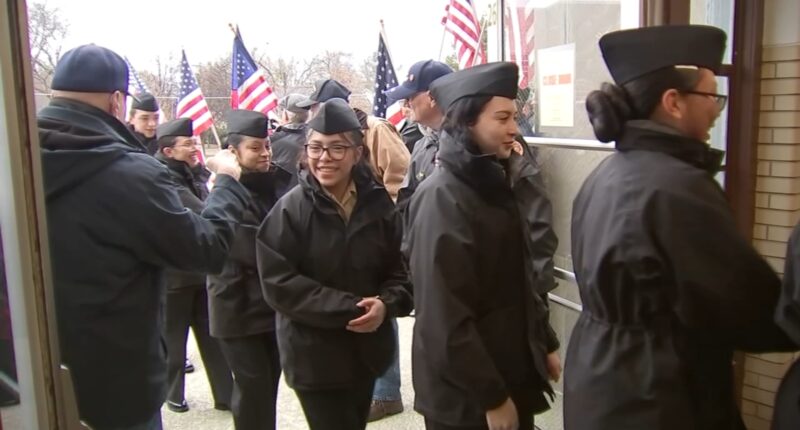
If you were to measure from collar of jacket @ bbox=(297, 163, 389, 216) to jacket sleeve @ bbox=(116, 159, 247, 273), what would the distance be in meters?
0.41

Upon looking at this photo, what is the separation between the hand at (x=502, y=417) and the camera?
2.00 m

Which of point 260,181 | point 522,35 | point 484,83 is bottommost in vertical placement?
point 260,181

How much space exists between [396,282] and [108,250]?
1.13m

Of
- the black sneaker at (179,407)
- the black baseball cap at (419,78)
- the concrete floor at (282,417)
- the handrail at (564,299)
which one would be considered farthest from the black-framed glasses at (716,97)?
the black sneaker at (179,407)

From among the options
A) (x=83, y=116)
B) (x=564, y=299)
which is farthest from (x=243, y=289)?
(x=564, y=299)

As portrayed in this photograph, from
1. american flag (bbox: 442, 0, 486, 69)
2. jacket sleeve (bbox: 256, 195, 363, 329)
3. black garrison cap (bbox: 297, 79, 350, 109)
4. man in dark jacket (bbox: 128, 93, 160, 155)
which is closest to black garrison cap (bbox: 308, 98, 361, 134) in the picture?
jacket sleeve (bbox: 256, 195, 363, 329)

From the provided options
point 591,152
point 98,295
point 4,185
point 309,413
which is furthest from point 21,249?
point 591,152

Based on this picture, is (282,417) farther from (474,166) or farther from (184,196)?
(474,166)

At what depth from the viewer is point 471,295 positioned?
2021 mm

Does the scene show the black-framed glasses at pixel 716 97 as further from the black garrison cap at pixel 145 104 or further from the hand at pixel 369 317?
the black garrison cap at pixel 145 104

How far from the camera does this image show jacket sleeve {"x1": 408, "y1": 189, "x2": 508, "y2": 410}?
196 cm

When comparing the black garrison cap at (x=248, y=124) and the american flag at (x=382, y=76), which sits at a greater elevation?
the american flag at (x=382, y=76)

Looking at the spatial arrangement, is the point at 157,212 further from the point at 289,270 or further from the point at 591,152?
the point at 591,152

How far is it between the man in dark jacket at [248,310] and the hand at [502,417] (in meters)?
1.38
